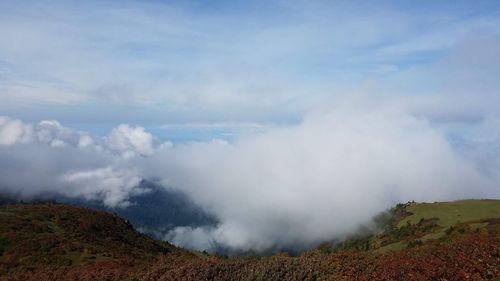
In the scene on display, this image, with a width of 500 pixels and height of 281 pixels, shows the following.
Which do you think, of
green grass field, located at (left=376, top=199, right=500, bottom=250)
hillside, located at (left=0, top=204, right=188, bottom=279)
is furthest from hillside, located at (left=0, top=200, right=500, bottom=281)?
green grass field, located at (left=376, top=199, right=500, bottom=250)

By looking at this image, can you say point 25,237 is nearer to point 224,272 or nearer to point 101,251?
point 101,251

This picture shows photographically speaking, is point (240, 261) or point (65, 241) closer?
point (240, 261)

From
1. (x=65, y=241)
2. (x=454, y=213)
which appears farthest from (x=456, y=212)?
(x=65, y=241)

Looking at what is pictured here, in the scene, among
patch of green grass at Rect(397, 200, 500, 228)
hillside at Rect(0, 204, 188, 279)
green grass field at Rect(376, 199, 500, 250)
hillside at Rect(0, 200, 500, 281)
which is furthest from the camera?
patch of green grass at Rect(397, 200, 500, 228)

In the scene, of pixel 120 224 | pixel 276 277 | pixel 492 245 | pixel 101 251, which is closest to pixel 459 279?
pixel 492 245

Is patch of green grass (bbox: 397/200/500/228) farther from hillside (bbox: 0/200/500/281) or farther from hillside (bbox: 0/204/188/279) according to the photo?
hillside (bbox: 0/204/188/279)

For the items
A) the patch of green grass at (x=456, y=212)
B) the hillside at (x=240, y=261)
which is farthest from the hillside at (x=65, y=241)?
the patch of green grass at (x=456, y=212)

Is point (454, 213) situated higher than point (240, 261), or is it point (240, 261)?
point (454, 213)

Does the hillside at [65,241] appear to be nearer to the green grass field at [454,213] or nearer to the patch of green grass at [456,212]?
the green grass field at [454,213]

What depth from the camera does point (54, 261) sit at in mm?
33938

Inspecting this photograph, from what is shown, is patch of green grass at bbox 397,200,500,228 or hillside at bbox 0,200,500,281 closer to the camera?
hillside at bbox 0,200,500,281

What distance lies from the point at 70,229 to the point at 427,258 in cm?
4019

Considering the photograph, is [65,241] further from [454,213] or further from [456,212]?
[456,212]

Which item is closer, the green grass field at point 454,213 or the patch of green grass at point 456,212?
the green grass field at point 454,213
